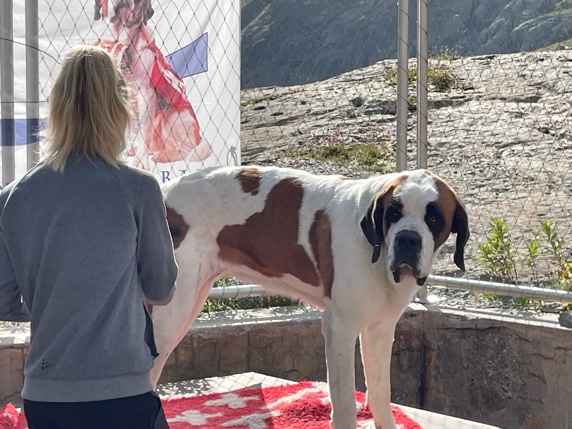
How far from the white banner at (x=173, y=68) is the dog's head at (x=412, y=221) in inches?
84.6

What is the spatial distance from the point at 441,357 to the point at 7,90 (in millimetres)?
3236

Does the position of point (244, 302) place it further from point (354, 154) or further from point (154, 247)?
point (154, 247)

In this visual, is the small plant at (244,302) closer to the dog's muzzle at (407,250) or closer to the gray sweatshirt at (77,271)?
the dog's muzzle at (407,250)

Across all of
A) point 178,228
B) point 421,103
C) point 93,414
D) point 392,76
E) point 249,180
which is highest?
point 392,76

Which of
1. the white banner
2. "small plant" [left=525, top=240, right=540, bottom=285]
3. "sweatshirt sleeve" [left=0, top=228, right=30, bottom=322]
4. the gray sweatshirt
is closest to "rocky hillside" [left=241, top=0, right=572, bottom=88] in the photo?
the white banner

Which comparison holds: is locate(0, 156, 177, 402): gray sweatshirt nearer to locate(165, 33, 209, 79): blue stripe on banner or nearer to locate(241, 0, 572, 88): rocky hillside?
locate(165, 33, 209, 79): blue stripe on banner

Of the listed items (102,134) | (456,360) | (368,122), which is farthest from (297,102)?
(102,134)

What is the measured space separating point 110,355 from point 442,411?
3871 mm

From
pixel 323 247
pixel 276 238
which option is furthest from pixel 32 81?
pixel 323 247

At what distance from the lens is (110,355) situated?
103 inches

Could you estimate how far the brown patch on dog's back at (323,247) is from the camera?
4238 millimetres

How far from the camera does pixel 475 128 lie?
8898 mm

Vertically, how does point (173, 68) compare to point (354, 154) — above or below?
above

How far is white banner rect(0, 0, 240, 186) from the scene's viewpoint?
18.4ft
